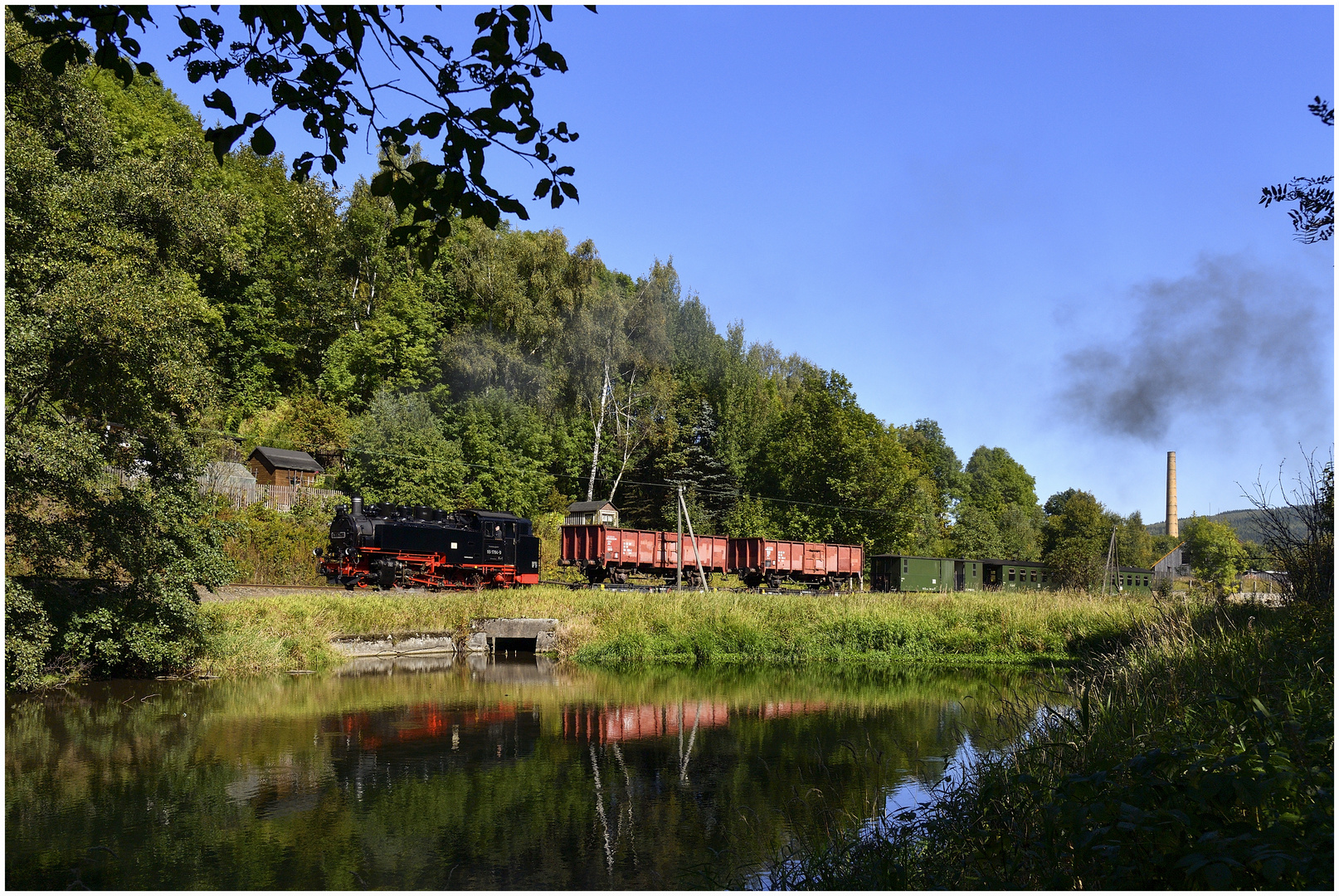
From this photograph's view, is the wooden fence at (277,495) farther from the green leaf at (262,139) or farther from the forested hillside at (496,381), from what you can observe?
the green leaf at (262,139)

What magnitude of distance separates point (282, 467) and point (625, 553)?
18.0 metres

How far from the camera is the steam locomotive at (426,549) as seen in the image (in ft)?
91.8

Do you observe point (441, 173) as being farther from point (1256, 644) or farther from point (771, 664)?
point (771, 664)

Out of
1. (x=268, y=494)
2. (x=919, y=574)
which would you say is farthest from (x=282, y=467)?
(x=919, y=574)

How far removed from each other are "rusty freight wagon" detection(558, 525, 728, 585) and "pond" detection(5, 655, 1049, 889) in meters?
15.4

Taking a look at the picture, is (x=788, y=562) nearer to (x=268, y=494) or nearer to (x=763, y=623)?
(x=763, y=623)

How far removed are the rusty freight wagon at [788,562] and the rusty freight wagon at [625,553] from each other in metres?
1.64

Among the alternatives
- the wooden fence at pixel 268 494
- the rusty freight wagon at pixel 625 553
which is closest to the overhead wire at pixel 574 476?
the wooden fence at pixel 268 494

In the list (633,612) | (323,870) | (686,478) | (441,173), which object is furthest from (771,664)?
(686,478)

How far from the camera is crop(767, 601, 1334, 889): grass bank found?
13.9 ft

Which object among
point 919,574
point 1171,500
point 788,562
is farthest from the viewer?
point 1171,500

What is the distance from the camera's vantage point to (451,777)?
1166cm

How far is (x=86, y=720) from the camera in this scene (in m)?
14.5

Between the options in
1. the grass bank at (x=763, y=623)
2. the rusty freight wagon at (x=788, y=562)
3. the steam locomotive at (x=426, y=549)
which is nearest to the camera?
the grass bank at (x=763, y=623)
